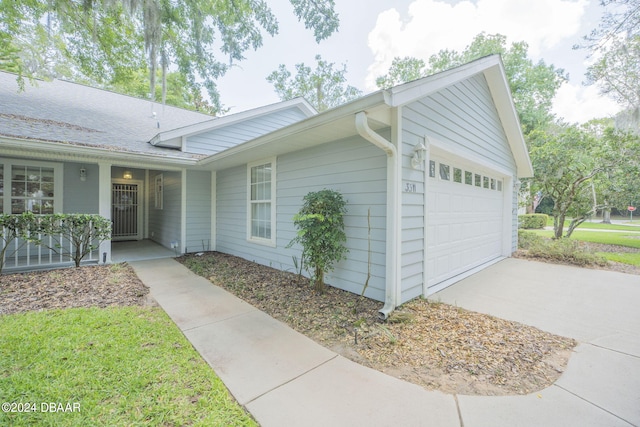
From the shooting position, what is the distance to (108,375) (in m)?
Answer: 2.17

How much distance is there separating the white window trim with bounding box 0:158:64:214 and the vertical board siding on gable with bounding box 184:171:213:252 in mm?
2924

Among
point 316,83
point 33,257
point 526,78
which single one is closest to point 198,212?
point 33,257

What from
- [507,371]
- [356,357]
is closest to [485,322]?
[507,371]

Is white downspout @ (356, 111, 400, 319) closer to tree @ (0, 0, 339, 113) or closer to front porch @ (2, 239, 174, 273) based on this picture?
tree @ (0, 0, 339, 113)

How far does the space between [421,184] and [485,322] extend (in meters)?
1.96

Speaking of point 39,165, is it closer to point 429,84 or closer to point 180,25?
point 180,25

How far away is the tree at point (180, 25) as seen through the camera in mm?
4098

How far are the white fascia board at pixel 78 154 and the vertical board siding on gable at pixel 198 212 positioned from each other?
847 millimetres

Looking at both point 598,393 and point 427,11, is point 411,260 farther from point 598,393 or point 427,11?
point 427,11

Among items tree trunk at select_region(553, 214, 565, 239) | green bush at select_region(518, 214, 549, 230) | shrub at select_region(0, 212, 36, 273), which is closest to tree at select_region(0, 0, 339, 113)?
shrub at select_region(0, 212, 36, 273)

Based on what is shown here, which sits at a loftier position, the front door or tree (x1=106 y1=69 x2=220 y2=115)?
tree (x1=106 y1=69 x2=220 y2=115)

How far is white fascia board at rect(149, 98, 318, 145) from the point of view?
6.79 m

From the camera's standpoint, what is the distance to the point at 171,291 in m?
4.39

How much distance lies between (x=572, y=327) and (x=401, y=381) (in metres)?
2.50
